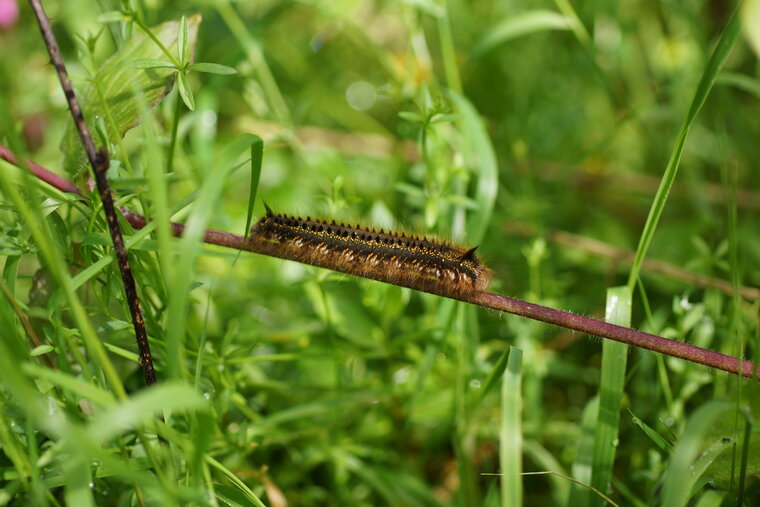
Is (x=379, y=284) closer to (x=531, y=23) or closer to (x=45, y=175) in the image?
(x=45, y=175)

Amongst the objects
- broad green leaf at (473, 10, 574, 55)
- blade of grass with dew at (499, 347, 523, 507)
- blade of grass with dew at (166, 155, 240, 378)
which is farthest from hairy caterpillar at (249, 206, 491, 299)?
broad green leaf at (473, 10, 574, 55)

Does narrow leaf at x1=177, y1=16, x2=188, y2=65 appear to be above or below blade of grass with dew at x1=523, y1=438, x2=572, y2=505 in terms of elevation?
above

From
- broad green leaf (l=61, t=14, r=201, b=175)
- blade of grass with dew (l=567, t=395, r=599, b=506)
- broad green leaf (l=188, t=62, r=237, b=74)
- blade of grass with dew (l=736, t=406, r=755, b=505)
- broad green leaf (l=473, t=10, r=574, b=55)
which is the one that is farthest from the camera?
broad green leaf (l=473, t=10, r=574, b=55)

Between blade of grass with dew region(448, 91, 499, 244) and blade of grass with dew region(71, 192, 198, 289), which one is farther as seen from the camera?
blade of grass with dew region(448, 91, 499, 244)

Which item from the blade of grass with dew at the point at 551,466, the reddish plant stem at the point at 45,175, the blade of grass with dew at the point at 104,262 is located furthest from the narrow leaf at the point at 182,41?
the blade of grass with dew at the point at 551,466

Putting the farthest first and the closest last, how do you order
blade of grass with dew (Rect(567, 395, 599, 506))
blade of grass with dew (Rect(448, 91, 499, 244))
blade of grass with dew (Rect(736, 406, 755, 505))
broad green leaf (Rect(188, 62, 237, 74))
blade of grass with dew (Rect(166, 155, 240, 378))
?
blade of grass with dew (Rect(448, 91, 499, 244)) → blade of grass with dew (Rect(567, 395, 599, 506)) → broad green leaf (Rect(188, 62, 237, 74)) → blade of grass with dew (Rect(736, 406, 755, 505)) → blade of grass with dew (Rect(166, 155, 240, 378))

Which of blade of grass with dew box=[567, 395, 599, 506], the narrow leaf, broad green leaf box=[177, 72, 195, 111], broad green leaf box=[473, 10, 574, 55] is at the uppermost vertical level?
broad green leaf box=[473, 10, 574, 55]

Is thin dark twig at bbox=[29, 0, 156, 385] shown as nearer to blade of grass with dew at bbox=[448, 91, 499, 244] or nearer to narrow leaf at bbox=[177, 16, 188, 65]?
narrow leaf at bbox=[177, 16, 188, 65]

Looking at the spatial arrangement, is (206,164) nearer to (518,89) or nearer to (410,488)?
(410,488)
